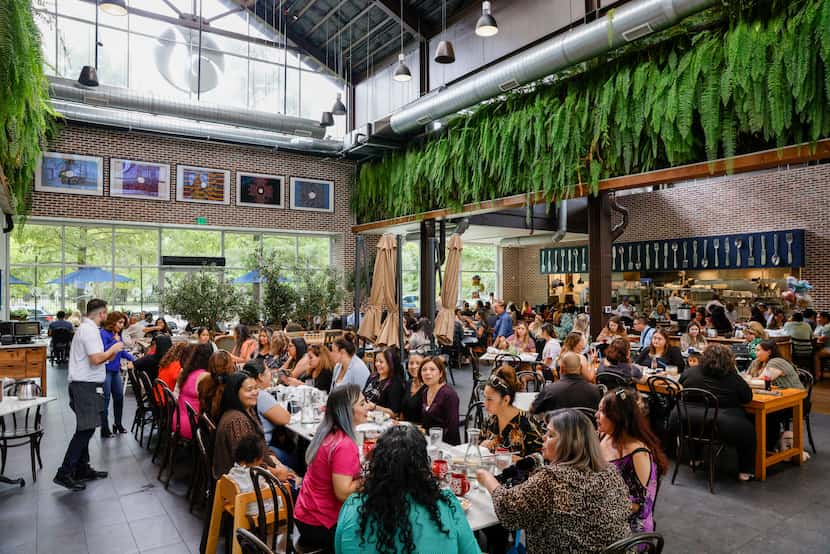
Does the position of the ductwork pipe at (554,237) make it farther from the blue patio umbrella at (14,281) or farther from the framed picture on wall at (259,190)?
the blue patio umbrella at (14,281)

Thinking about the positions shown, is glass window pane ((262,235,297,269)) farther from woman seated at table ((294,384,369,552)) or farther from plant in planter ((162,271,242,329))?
woman seated at table ((294,384,369,552))

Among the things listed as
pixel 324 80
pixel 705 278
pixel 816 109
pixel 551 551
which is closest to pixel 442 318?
pixel 816 109

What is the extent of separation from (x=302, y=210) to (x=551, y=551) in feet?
43.7

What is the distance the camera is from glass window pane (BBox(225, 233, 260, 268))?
14.2 meters

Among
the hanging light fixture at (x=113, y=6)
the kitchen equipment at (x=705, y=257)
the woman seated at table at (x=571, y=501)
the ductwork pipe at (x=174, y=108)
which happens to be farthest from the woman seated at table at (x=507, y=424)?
the kitchen equipment at (x=705, y=257)

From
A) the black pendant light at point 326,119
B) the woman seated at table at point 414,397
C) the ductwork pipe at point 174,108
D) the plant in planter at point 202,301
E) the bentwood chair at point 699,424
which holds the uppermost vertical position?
the black pendant light at point 326,119

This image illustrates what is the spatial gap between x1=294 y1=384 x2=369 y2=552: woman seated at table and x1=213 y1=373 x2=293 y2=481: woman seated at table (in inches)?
32.1

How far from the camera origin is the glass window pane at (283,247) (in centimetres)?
1438

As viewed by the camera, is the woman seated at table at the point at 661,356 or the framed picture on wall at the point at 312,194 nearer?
the woman seated at table at the point at 661,356

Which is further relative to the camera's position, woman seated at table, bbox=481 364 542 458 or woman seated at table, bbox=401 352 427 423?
woman seated at table, bbox=401 352 427 423

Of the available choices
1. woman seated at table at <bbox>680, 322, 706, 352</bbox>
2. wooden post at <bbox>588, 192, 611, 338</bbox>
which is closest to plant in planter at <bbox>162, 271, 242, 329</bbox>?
wooden post at <bbox>588, 192, 611, 338</bbox>

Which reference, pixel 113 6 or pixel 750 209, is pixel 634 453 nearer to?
pixel 113 6

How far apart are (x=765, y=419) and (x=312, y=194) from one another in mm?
12019

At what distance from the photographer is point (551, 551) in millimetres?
2328
